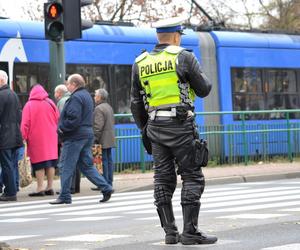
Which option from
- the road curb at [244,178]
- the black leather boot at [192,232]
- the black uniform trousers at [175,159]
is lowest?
the road curb at [244,178]

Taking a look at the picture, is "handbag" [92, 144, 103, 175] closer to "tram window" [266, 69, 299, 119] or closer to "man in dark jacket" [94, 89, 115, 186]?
"man in dark jacket" [94, 89, 115, 186]

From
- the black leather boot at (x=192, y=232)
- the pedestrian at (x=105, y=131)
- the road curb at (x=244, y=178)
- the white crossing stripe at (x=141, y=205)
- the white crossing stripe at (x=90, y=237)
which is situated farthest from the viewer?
the road curb at (x=244, y=178)

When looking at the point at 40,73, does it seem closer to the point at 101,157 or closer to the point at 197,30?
the point at 101,157

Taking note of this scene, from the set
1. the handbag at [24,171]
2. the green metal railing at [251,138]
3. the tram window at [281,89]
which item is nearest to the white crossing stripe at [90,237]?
the handbag at [24,171]

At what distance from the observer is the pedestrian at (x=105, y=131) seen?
15.1 metres

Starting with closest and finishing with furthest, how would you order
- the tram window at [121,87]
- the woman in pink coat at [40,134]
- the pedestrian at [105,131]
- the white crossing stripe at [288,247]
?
the white crossing stripe at [288,247], the woman in pink coat at [40,134], the pedestrian at [105,131], the tram window at [121,87]

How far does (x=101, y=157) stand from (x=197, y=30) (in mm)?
9128

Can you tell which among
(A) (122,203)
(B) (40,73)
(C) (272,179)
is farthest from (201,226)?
(B) (40,73)

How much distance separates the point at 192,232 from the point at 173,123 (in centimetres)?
94

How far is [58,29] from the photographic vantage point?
50.9 feet

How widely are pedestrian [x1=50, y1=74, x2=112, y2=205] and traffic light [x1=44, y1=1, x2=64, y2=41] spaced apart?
2.57m

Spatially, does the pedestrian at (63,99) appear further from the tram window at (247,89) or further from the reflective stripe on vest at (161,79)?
the tram window at (247,89)

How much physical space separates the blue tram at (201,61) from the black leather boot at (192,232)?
38.0ft

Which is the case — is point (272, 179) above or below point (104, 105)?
below
